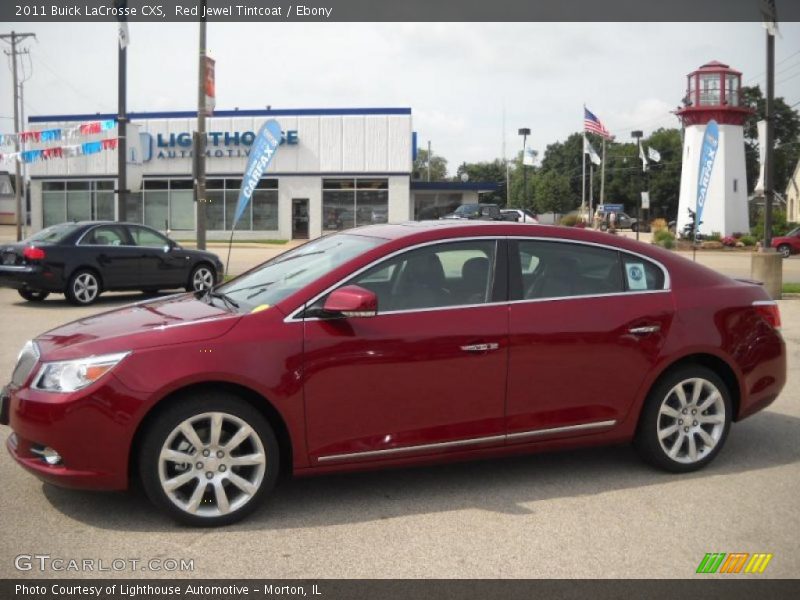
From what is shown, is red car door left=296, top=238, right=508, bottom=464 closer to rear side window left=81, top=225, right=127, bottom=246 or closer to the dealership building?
rear side window left=81, top=225, right=127, bottom=246

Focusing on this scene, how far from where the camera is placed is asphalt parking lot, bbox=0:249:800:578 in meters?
3.98

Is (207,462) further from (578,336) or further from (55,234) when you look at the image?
(55,234)

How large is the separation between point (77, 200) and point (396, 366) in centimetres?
4749

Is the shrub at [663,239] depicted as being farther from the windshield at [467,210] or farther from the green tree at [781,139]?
the green tree at [781,139]

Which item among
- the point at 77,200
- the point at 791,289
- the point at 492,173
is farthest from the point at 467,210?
the point at 492,173

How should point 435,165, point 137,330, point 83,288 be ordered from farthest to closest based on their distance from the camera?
point 435,165 < point 83,288 < point 137,330

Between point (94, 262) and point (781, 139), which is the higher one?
point (781, 139)

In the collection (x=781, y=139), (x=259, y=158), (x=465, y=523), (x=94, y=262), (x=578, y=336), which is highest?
(x=781, y=139)

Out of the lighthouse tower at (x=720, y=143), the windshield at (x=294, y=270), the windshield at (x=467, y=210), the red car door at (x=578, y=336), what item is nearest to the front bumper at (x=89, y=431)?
the windshield at (x=294, y=270)

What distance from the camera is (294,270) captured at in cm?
522

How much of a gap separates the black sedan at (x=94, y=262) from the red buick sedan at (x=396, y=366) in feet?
31.4

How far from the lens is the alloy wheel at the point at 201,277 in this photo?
16.4 m

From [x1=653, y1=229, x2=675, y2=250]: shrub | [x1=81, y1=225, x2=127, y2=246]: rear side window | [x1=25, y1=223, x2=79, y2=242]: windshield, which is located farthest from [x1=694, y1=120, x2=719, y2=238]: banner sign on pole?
[x1=653, y1=229, x2=675, y2=250]: shrub

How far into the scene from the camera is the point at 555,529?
4.47m
